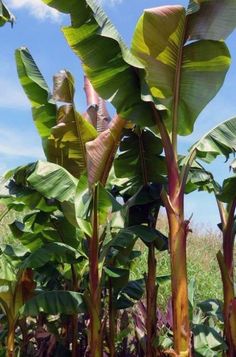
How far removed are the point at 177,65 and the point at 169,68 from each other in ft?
0.21

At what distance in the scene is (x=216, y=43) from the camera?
152 inches

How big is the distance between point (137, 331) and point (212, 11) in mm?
3161

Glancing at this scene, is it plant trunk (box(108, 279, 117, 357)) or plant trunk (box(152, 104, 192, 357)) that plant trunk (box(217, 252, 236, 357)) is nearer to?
plant trunk (box(152, 104, 192, 357))

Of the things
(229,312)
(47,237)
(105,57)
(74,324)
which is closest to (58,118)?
(105,57)

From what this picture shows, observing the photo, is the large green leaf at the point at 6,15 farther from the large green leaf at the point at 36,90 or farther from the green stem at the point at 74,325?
the green stem at the point at 74,325

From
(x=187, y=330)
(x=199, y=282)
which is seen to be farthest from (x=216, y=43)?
(x=199, y=282)

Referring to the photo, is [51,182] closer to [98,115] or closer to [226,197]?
[98,115]

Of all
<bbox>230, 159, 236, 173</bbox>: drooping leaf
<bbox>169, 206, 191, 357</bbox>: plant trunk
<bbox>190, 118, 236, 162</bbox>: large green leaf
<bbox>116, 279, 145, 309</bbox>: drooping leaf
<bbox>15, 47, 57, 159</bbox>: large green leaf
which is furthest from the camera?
<bbox>116, 279, 145, 309</bbox>: drooping leaf

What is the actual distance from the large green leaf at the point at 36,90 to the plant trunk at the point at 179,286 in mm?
1642

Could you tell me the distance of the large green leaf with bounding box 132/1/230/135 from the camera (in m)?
3.81

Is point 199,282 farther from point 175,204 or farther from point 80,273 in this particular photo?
point 175,204

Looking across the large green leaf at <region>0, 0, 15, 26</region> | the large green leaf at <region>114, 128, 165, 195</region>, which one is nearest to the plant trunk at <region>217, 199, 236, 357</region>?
the large green leaf at <region>114, 128, 165, 195</region>

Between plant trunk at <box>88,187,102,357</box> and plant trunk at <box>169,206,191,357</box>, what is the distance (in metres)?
0.68

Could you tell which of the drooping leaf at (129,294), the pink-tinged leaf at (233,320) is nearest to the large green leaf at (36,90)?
the drooping leaf at (129,294)
